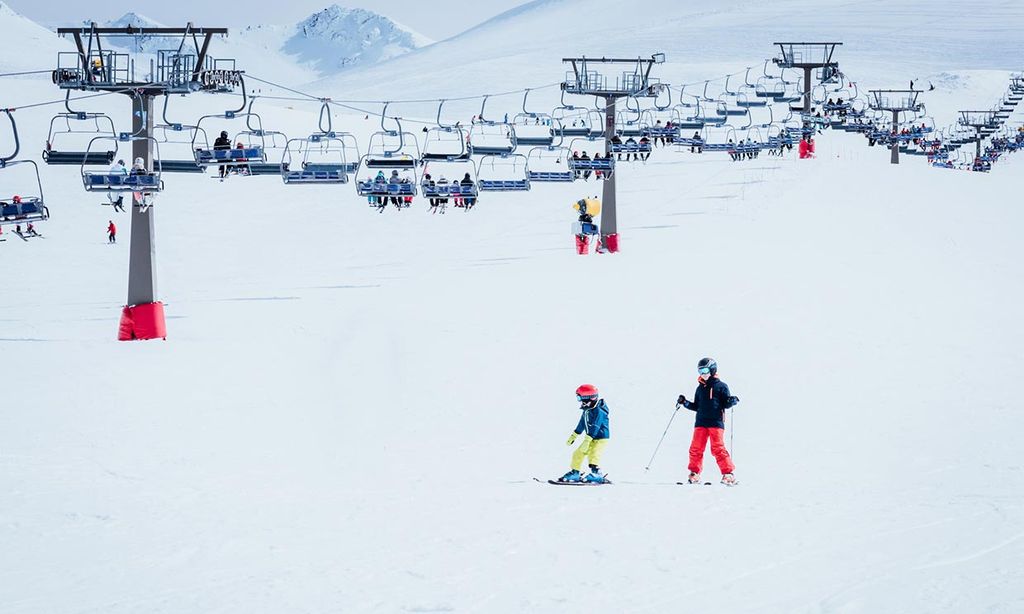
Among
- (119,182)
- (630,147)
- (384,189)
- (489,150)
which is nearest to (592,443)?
(119,182)

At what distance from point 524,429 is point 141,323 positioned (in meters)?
11.1

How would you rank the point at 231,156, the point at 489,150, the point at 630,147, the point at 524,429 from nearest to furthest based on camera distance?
the point at 524,429 < the point at 231,156 < the point at 489,150 < the point at 630,147

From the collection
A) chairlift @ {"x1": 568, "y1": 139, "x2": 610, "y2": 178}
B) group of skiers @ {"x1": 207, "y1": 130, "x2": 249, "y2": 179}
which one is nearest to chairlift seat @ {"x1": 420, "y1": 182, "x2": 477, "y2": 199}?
chairlift @ {"x1": 568, "y1": 139, "x2": 610, "y2": 178}

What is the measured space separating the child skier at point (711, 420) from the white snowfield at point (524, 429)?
0.35 metres

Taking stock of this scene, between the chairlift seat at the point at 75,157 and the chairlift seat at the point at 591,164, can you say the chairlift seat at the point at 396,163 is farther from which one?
the chairlift seat at the point at 591,164

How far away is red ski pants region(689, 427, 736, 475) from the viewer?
11766mm

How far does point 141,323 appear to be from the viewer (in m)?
22.9

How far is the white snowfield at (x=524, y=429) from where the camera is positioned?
917cm

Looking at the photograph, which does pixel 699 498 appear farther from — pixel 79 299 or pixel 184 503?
pixel 79 299

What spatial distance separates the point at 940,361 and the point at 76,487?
12586 millimetres

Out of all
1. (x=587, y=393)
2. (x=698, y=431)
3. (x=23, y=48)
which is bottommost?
(x=698, y=431)

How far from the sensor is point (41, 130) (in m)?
58.2

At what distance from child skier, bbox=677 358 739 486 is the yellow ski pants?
2.95 feet

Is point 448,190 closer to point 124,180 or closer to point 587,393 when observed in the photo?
point 124,180
